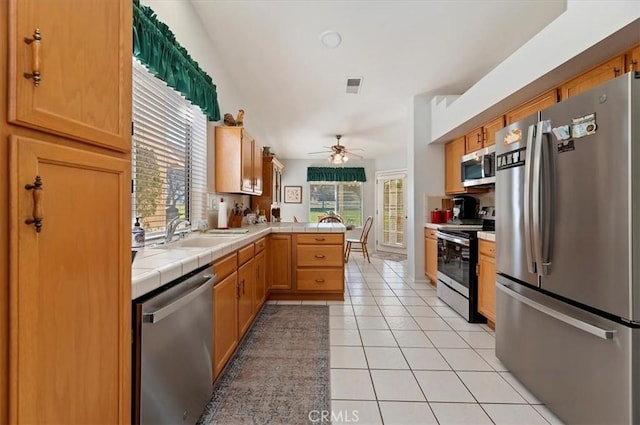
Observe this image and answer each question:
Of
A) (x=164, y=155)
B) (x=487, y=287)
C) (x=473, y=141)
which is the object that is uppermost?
(x=473, y=141)

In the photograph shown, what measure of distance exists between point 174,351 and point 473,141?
148 inches

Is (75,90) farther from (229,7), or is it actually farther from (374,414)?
(229,7)

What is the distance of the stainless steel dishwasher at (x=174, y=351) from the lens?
3.40 feet

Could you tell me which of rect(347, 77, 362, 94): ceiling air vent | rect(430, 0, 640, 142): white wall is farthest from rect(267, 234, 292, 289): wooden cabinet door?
rect(430, 0, 640, 142): white wall

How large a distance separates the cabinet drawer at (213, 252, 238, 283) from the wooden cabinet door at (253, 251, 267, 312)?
0.65 metres

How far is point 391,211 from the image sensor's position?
770 centimetres

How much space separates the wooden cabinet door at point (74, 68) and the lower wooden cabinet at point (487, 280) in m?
2.77

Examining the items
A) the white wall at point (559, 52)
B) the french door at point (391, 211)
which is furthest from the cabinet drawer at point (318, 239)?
the french door at point (391, 211)

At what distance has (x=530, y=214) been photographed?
1701mm

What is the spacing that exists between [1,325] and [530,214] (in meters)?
2.09

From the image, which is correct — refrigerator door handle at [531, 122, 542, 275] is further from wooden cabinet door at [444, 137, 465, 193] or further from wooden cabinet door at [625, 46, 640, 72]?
wooden cabinet door at [444, 137, 465, 193]

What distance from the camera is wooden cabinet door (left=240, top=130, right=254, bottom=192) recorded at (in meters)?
3.30

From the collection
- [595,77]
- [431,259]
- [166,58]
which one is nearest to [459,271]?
[431,259]

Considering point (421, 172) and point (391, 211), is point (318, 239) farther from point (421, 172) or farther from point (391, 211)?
point (391, 211)
